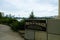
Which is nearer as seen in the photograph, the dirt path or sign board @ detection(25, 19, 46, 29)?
sign board @ detection(25, 19, 46, 29)

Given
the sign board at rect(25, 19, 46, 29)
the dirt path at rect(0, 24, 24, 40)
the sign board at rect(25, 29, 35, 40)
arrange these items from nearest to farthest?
the sign board at rect(25, 19, 46, 29) < the sign board at rect(25, 29, 35, 40) < the dirt path at rect(0, 24, 24, 40)

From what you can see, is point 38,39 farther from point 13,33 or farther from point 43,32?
point 13,33

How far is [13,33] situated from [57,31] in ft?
10.8

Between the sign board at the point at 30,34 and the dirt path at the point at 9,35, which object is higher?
the sign board at the point at 30,34

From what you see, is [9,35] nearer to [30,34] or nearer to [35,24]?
[30,34]

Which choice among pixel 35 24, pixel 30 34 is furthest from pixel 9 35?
pixel 35 24

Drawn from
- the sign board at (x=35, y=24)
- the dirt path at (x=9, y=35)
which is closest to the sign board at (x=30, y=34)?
the sign board at (x=35, y=24)

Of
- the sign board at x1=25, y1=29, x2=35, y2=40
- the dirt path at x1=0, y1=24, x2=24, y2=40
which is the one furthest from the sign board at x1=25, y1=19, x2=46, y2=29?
the dirt path at x1=0, y1=24, x2=24, y2=40

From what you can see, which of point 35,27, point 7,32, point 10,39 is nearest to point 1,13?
point 7,32

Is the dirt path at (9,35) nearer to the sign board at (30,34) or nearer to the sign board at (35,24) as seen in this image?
the sign board at (30,34)

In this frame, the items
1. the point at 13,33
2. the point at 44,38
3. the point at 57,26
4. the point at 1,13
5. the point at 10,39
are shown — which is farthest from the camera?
the point at 1,13

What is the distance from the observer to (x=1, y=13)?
13438mm

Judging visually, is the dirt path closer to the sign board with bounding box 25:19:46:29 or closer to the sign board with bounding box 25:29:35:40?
the sign board with bounding box 25:29:35:40

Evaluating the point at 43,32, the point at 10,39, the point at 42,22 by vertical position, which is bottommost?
the point at 10,39
